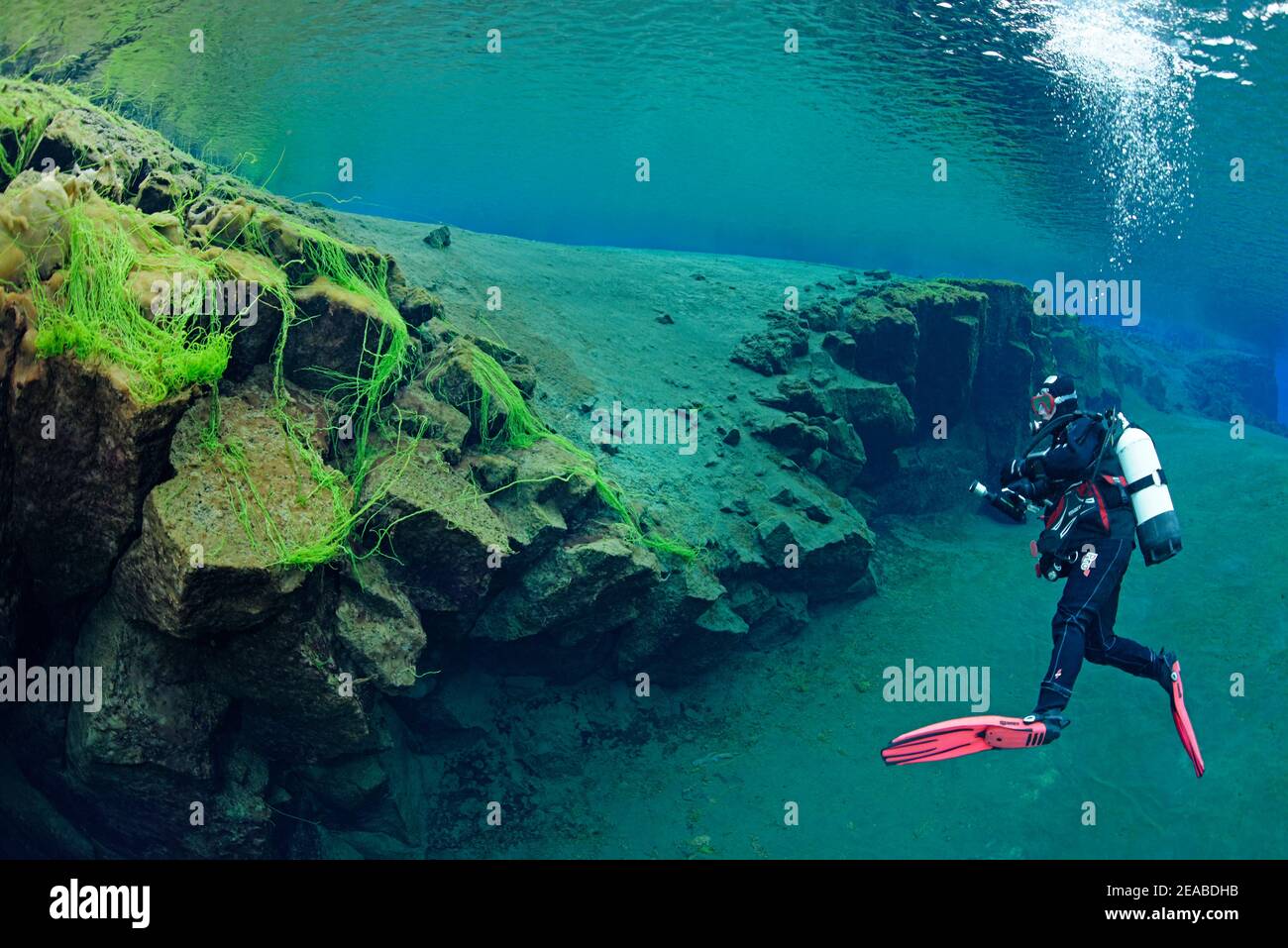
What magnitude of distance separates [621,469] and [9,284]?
17.9 ft

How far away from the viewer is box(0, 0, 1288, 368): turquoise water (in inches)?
710

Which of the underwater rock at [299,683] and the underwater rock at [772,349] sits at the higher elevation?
the underwater rock at [772,349]

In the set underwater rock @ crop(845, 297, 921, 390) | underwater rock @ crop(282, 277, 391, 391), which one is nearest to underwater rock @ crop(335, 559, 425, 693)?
underwater rock @ crop(282, 277, 391, 391)

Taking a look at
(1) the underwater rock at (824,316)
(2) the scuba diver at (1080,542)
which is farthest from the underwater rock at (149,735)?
(1) the underwater rock at (824,316)

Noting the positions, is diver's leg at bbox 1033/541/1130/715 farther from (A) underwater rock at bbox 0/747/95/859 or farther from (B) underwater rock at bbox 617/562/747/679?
(A) underwater rock at bbox 0/747/95/859

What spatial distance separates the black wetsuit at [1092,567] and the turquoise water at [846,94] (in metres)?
6.99

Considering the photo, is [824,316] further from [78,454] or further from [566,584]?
[78,454]

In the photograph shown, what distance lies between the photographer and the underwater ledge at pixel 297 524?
443 centimetres

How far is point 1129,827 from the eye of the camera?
6637 millimetres

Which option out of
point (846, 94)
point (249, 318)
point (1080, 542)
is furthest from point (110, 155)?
point (846, 94)

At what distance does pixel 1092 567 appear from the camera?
5.44m

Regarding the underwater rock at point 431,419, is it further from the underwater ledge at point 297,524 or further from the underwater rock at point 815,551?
the underwater rock at point 815,551

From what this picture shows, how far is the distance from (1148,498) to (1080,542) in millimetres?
579
